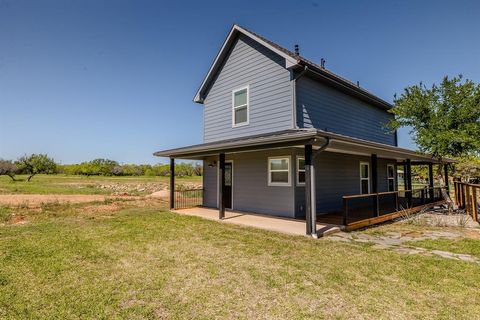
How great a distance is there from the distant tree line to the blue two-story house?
150ft

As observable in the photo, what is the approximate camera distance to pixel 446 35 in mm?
11047

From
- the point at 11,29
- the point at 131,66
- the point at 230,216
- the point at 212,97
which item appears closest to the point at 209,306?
the point at 230,216

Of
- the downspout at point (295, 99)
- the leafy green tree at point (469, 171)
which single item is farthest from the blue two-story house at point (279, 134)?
the leafy green tree at point (469, 171)

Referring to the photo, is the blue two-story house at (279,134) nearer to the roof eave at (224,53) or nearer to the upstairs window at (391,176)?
the roof eave at (224,53)

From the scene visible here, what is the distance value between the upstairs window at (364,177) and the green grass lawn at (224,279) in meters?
7.48

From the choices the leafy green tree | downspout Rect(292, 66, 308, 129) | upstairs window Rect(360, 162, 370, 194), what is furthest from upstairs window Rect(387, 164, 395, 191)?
the leafy green tree

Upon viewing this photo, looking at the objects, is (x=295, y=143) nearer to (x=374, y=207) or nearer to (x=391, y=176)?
(x=374, y=207)

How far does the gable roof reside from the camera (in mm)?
8953

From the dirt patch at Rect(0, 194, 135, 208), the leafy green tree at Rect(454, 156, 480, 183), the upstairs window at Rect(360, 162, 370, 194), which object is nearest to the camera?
the upstairs window at Rect(360, 162, 370, 194)

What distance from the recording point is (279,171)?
9578 mm

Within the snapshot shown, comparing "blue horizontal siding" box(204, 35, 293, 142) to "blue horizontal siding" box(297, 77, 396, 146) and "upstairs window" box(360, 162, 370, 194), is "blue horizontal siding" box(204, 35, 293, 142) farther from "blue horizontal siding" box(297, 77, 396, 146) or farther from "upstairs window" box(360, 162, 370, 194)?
"upstairs window" box(360, 162, 370, 194)

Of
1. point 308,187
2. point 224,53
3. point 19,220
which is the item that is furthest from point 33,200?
point 308,187

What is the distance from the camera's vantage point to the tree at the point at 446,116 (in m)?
9.30

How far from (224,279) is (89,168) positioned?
65.7m
